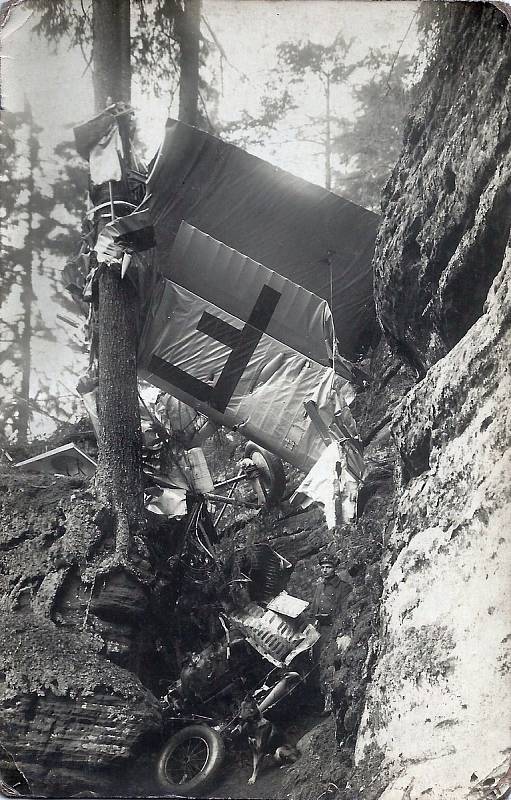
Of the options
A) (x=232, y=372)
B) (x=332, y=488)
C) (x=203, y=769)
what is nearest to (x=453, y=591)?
(x=332, y=488)

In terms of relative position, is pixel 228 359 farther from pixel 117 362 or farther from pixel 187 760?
pixel 187 760

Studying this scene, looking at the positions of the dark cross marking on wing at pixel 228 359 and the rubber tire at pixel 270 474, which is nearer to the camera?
the rubber tire at pixel 270 474

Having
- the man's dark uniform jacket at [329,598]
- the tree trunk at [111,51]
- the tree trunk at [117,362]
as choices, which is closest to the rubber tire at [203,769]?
the man's dark uniform jacket at [329,598]

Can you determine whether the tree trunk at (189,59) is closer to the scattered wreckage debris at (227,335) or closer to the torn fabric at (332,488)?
the scattered wreckage debris at (227,335)

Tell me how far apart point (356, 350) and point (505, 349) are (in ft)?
3.09

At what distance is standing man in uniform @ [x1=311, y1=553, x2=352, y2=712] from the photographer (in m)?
3.47

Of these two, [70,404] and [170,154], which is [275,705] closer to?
[70,404]

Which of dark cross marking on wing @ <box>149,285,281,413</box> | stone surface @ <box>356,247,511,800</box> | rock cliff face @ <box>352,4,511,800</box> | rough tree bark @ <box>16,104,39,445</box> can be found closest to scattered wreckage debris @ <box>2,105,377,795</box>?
dark cross marking on wing @ <box>149,285,281,413</box>

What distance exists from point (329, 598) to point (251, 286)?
189 cm

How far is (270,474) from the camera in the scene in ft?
13.3

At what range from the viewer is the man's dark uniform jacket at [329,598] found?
A: 11.7 feet

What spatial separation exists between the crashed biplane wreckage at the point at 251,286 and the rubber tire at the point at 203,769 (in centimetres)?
154

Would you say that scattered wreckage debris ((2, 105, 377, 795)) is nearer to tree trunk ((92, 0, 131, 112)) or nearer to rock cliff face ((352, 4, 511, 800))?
tree trunk ((92, 0, 131, 112))

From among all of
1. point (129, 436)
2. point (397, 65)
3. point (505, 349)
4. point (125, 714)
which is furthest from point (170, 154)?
point (125, 714)
